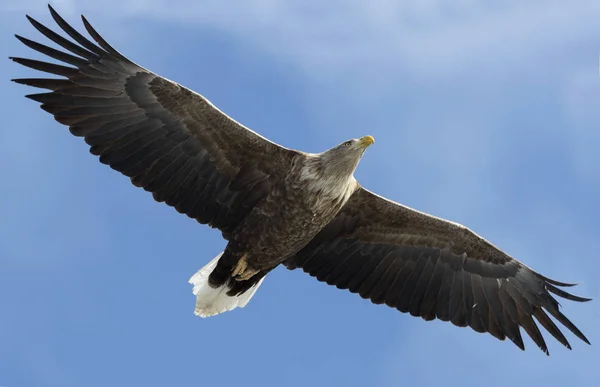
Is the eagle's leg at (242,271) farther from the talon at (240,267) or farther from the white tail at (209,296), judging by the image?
the white tail at (209,296)

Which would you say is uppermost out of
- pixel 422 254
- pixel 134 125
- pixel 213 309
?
pixel 422 254

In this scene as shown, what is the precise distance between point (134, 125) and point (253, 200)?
1746 millimetres

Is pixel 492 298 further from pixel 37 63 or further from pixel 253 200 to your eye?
pixel 37 63

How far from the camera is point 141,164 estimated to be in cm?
1316

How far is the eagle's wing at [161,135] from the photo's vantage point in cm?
1300

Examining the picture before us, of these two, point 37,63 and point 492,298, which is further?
point 492,298

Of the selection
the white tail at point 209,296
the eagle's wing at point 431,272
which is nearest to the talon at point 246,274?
the white tail at point 209,296

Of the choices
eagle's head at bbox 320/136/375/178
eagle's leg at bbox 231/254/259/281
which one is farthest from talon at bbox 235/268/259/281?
eagle's head at bbox 320/136/375/178

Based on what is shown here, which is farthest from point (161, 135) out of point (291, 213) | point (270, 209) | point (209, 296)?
point (209, 296)

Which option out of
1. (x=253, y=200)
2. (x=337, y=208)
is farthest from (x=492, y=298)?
(x=253, y=200)

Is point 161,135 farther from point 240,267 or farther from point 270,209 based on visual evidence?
point 240,267

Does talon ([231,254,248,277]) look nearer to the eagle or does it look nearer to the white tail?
the eagle

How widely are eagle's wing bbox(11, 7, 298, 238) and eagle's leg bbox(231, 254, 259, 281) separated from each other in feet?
1.44

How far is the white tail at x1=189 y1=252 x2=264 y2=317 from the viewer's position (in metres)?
13.7
